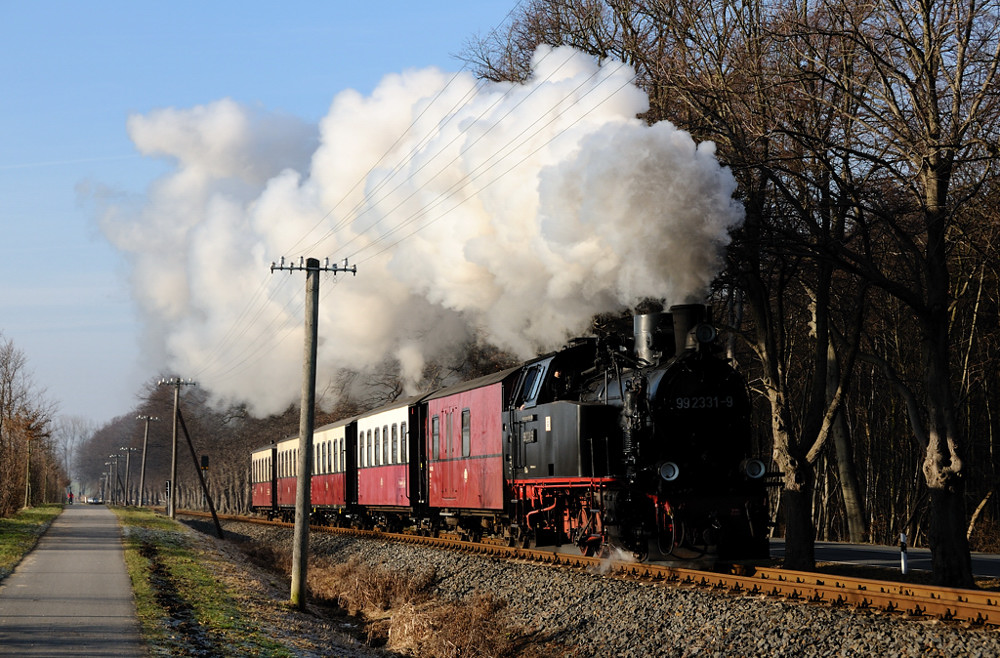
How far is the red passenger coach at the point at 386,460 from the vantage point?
81.2 feet

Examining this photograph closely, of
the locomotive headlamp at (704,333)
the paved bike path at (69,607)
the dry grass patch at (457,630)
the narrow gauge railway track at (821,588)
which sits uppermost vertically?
the locomotive headlamp at (704,333)

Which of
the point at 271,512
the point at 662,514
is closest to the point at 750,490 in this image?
the point at 662,514

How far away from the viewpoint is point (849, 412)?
Result: 109ft

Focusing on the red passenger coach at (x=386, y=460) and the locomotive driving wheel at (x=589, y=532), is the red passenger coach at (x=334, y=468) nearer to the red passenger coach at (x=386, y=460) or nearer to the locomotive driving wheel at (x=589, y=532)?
the red passenger coach at (x=386, y=460)

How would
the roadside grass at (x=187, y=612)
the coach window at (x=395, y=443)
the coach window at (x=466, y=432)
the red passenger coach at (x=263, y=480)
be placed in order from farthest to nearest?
the red passenger coach at (x=263, y=480), the coach window at (x=395, y=443), the coach window at (x=466, y=432), the roadside grass at (x=187, y=612)

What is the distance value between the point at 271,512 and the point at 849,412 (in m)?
24.3

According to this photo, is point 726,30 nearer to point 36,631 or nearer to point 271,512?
point 36,631

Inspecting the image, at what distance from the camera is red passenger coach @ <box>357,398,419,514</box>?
81.2 ft

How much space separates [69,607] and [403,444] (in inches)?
468

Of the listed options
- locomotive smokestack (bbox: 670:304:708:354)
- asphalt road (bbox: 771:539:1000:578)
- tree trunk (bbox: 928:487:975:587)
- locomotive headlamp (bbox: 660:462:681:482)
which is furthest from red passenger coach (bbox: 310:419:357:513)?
tree trunk (bbox: 928:487:975:587)

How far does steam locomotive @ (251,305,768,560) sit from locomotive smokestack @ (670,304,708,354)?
2 centimetres

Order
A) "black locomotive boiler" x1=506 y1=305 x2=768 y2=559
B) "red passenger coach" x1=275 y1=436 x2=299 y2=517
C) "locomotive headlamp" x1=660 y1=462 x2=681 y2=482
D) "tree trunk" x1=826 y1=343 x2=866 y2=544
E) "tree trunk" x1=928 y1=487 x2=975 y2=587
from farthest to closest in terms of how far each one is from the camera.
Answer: "red passenger coach" x1=275 y1=436 x2=299 y2=517
"tree trunk" x1=826 y1=343 x2=866 y2=544
"tree trunk" x1=928 y1=487 x2=975 y2=587
"black locomotive boiler" x1=506 y1=305 x2=768 y2=559
"locomotive headlamp" x1=660 y1=462 x2=681 y2=482

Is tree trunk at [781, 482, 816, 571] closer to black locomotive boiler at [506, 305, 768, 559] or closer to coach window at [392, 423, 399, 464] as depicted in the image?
black locomotive boiler at [506, 305, 768, 559]

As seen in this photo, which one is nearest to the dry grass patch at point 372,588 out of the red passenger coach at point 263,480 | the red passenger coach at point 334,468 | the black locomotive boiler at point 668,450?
the black locomotive boiler at point 668,450
